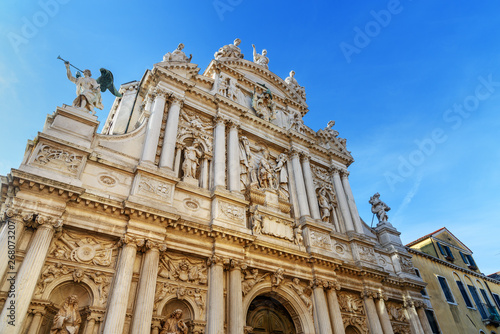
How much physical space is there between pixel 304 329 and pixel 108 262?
668 cm

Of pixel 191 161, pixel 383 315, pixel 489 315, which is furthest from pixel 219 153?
pixel 489 315

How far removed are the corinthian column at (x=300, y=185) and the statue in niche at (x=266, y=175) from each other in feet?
3.96

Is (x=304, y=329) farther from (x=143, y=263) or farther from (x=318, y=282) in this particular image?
(x=143, y=263)

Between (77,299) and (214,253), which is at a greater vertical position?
(214,253)

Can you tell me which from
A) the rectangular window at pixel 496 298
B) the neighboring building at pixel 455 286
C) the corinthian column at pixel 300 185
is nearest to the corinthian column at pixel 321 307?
the corinthian column at pixel 300 185

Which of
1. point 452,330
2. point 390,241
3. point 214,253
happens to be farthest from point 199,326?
point 452,330

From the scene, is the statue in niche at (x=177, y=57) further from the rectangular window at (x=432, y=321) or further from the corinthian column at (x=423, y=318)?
the rectangular window at (x=432, y=321)

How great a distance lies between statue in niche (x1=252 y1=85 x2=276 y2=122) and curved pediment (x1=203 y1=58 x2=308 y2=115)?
0.63 m

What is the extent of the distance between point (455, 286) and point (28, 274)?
845 inches

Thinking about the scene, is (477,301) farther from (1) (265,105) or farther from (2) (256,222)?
(1) (265,105)

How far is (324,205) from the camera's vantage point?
1552cm

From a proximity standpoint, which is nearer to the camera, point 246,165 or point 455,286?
point 246,165

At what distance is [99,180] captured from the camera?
9.54 m

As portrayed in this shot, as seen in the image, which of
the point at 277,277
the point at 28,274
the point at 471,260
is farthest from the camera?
the point at 471,260
